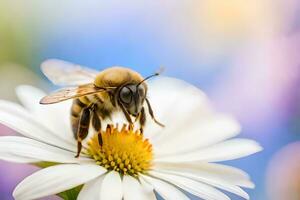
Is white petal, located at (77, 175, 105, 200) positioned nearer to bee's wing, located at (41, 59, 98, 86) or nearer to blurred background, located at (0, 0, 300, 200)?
bee's wing, located at (41, 59, 98, 86)

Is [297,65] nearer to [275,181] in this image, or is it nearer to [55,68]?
[275,181]


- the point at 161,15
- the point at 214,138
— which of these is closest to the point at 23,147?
the point at 214,138

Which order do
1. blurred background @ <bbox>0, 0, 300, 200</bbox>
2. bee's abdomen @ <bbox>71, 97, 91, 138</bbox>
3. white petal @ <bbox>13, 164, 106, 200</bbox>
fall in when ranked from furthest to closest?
1. blurred background @ <bbox>0, 0, 300, 200</bbox>
2. bee's abdomen @ <bbox>71, 97, 91, 138</bbox>
3. white petal @ <bbox>13, 164, 106, 200</bbox>

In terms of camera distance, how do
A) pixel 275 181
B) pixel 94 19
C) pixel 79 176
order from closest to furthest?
pixel 79 176 < pixel 275 181 < pixel 94 19

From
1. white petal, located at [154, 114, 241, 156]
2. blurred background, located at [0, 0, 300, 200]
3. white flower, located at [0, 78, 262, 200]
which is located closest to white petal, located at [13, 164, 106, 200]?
white flower, located at [0, 78, 262, 200]

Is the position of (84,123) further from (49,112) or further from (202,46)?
(202,46)

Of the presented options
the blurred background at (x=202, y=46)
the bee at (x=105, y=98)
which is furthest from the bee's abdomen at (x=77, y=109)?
the blurred background at (x=202, y=46)

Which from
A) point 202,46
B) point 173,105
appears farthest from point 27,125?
point 202,46
